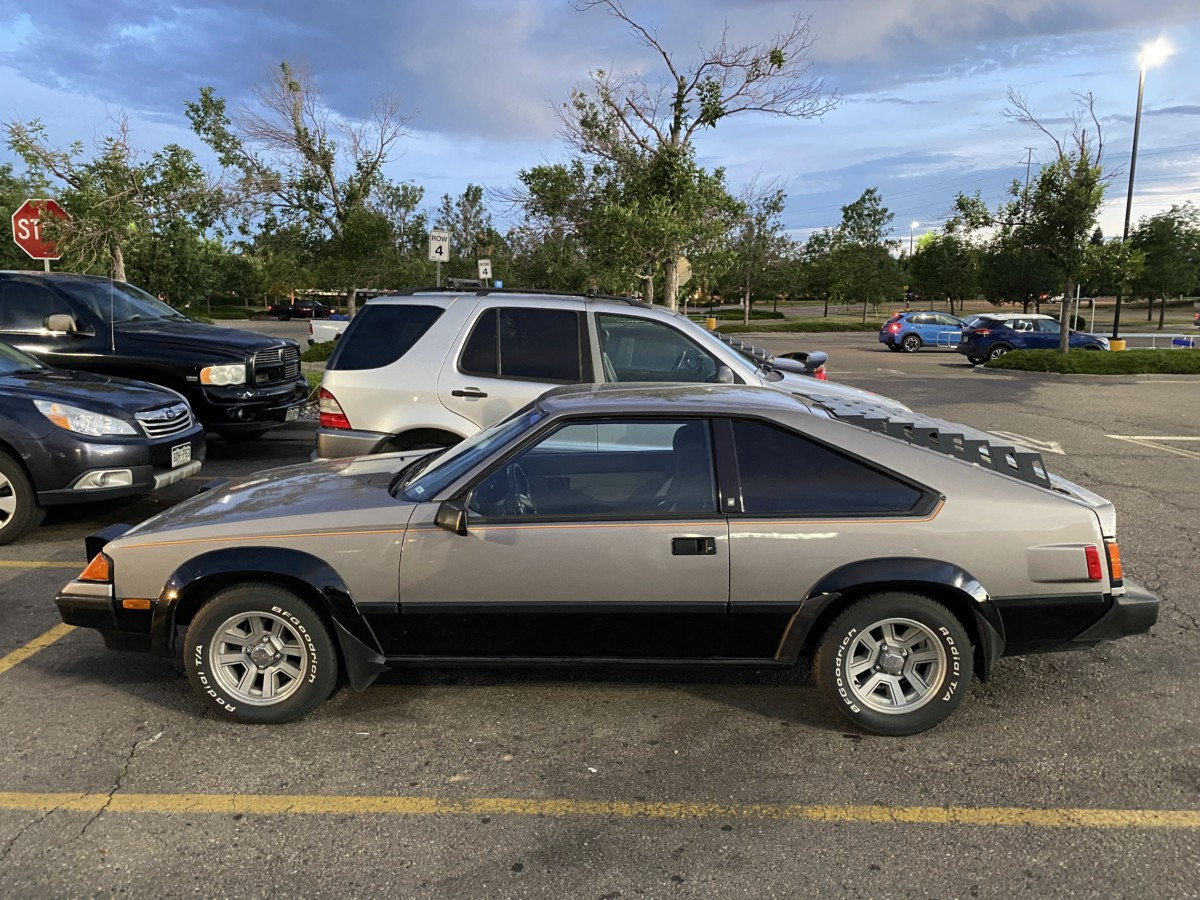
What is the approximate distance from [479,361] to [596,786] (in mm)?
3803

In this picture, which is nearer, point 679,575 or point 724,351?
point 679,575

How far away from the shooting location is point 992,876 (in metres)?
2.71

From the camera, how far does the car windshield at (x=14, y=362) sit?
7.00 metres

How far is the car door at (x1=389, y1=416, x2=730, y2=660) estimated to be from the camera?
3.47 meters

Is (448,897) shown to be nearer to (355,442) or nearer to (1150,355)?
(355,442)

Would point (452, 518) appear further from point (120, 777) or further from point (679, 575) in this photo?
point (120, 777)

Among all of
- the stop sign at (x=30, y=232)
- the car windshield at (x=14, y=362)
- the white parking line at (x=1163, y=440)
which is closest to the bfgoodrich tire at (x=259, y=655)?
the car windshield at (x=14, y=362)

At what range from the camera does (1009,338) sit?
81.0 feet

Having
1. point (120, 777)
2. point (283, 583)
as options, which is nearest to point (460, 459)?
point (283, 583)

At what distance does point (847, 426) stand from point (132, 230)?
633 inches

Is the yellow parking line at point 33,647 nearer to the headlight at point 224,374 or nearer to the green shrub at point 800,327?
the headlight at point 224,374

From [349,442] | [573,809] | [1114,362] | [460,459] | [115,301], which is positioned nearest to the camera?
[573,809]

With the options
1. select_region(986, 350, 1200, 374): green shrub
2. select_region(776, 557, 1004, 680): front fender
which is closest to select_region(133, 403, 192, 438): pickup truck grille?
select_region(776, 557, 1004, 680): front fender

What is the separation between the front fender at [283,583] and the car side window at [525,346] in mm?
3052
